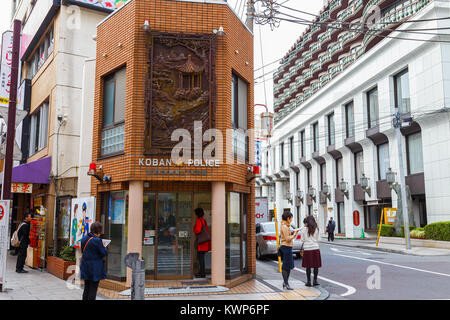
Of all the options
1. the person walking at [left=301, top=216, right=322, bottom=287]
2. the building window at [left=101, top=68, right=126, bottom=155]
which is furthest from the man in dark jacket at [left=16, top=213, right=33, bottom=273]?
the person walking at [left=301, top=216, right=322, bottom=287]

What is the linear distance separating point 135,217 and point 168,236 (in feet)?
3.51

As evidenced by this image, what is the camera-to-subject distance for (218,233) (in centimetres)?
1031

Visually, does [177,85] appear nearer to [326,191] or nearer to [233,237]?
[233,237]

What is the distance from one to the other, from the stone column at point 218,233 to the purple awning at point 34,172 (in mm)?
7372

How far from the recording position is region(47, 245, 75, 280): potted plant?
11.9 metres

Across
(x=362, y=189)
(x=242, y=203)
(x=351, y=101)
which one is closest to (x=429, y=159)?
(x=362, y=189)

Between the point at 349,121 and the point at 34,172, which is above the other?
the point at 349,121

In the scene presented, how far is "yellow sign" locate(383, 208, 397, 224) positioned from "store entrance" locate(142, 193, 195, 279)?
19088 millimetres

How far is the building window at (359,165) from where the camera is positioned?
35.6m

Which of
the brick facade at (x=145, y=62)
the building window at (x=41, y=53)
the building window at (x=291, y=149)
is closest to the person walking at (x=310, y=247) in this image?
the brick facade at (x=145, y=62)

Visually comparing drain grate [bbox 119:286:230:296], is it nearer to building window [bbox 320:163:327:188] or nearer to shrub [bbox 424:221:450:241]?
shrub [bbox 424:221:450:241]

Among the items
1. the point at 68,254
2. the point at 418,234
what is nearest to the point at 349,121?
the point at 418,234

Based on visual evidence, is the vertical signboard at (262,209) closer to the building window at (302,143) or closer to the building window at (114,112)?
the building window at (114,112)
